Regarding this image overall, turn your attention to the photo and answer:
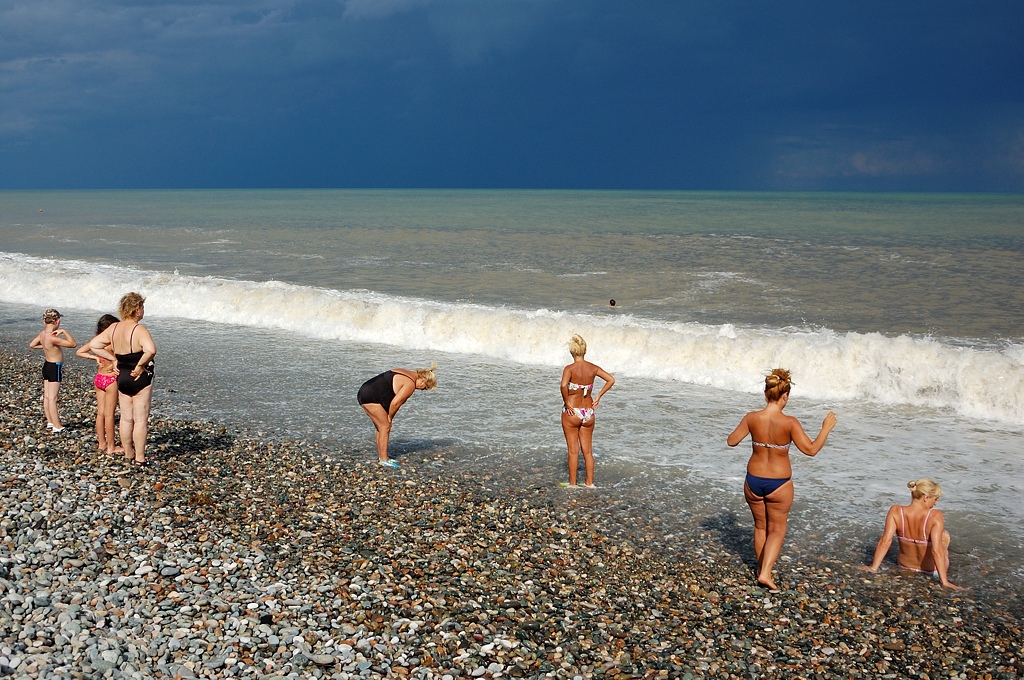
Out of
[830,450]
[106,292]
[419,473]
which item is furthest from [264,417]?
[106,292]

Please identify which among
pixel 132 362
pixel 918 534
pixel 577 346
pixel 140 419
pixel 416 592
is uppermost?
pixel 577 346

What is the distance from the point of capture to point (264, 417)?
12.6 m

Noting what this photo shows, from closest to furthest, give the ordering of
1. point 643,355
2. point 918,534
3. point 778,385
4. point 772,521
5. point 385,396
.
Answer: point 778,385 < point 772,521 < point 918,534 < point 385,396 < point 643,355

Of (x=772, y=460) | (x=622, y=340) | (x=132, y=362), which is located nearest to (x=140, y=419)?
(x=132, y=362)

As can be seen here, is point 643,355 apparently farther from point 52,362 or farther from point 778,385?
point 52,362

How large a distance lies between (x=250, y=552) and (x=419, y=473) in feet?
9.81

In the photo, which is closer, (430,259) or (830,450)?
(830,450)

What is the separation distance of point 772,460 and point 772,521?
551 mm

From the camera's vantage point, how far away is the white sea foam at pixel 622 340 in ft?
48.5

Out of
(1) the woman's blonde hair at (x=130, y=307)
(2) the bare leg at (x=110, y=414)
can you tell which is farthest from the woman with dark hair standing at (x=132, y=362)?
(2) the bare leg at (x=110, y=414)

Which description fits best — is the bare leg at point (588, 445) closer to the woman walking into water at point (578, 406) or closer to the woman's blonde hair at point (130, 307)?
the woman walking into water at point (578, 406)

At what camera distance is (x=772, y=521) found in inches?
290

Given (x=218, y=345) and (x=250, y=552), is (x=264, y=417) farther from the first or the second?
(x=218, y=345)

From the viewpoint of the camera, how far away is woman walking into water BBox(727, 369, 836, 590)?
715 centimetres
